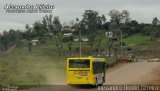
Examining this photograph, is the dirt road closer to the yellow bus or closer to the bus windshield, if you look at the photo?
the yellow bus

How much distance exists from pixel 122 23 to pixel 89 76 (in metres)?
130

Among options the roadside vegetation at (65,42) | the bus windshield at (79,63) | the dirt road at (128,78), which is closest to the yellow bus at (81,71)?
the bus windshield at (79,63)

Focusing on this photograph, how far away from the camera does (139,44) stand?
144m

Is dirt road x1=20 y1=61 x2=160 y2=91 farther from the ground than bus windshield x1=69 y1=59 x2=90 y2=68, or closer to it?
closer to it

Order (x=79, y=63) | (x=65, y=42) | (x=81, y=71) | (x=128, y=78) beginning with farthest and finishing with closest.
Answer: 1. (x=65, y=42)
2. (x=128, y=78)
3. (x=79, y=63)
4. (x=81, y=71)

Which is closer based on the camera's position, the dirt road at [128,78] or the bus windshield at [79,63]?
the bus windshield at [79,63]

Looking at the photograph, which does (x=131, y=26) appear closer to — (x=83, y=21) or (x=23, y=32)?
(x=83, y=21)

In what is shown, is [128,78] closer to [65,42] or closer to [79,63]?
[79,63]

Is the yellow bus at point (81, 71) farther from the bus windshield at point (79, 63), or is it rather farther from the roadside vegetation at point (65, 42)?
the roadside vegetation at point (65, 42)

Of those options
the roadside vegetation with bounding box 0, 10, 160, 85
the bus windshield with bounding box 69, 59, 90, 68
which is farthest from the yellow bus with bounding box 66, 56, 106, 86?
the roadside vegetation with bounding box 0, 10, 160, 85

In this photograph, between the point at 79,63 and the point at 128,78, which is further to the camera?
the point at 128,78

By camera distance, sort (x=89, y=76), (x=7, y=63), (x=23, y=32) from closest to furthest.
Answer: (x=89, y=76) → (x=7, y=63) → (x=23, y=32)

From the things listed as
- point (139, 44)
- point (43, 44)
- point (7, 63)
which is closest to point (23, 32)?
point (43, 44)

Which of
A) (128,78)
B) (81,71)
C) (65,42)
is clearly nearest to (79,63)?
(81,71)
